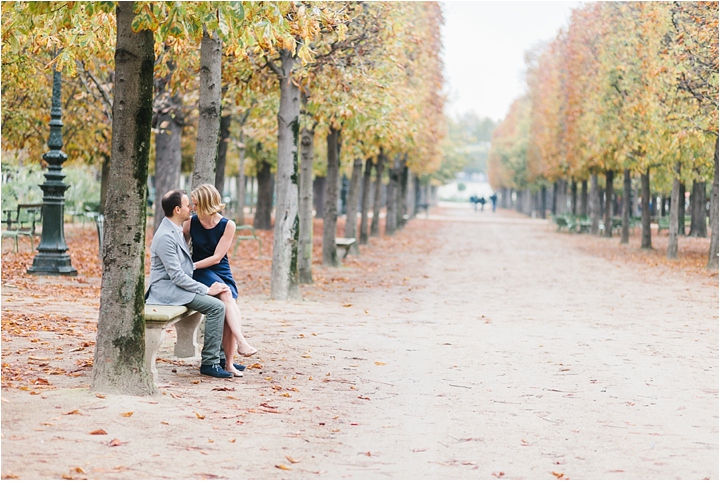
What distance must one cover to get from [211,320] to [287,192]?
22.4 feet

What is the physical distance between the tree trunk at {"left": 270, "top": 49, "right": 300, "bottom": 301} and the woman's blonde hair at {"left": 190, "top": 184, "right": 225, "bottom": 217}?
6.35 meters

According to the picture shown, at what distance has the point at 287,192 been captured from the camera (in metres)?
14.9

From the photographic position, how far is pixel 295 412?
23.6ft

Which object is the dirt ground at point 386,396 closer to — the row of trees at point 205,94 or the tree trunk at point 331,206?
the row of trees at point 205,94

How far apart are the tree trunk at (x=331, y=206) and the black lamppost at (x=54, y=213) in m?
6.84

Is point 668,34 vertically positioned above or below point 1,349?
above

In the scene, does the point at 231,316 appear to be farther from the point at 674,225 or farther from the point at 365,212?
the point at 365,212

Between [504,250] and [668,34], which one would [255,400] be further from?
[504,250]

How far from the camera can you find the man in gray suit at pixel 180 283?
8.03m

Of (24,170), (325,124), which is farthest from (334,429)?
(24,170)

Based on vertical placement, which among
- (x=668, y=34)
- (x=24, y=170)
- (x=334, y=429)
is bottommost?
(x=334, y=429)

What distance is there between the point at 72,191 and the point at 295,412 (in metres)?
35.4

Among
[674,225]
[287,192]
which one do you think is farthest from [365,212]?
[287,192]

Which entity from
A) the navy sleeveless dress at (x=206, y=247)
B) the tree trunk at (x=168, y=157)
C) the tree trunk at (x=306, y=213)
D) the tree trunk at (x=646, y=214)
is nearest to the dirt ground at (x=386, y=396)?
the navy sleeveless dress at (x=206, y=247)
